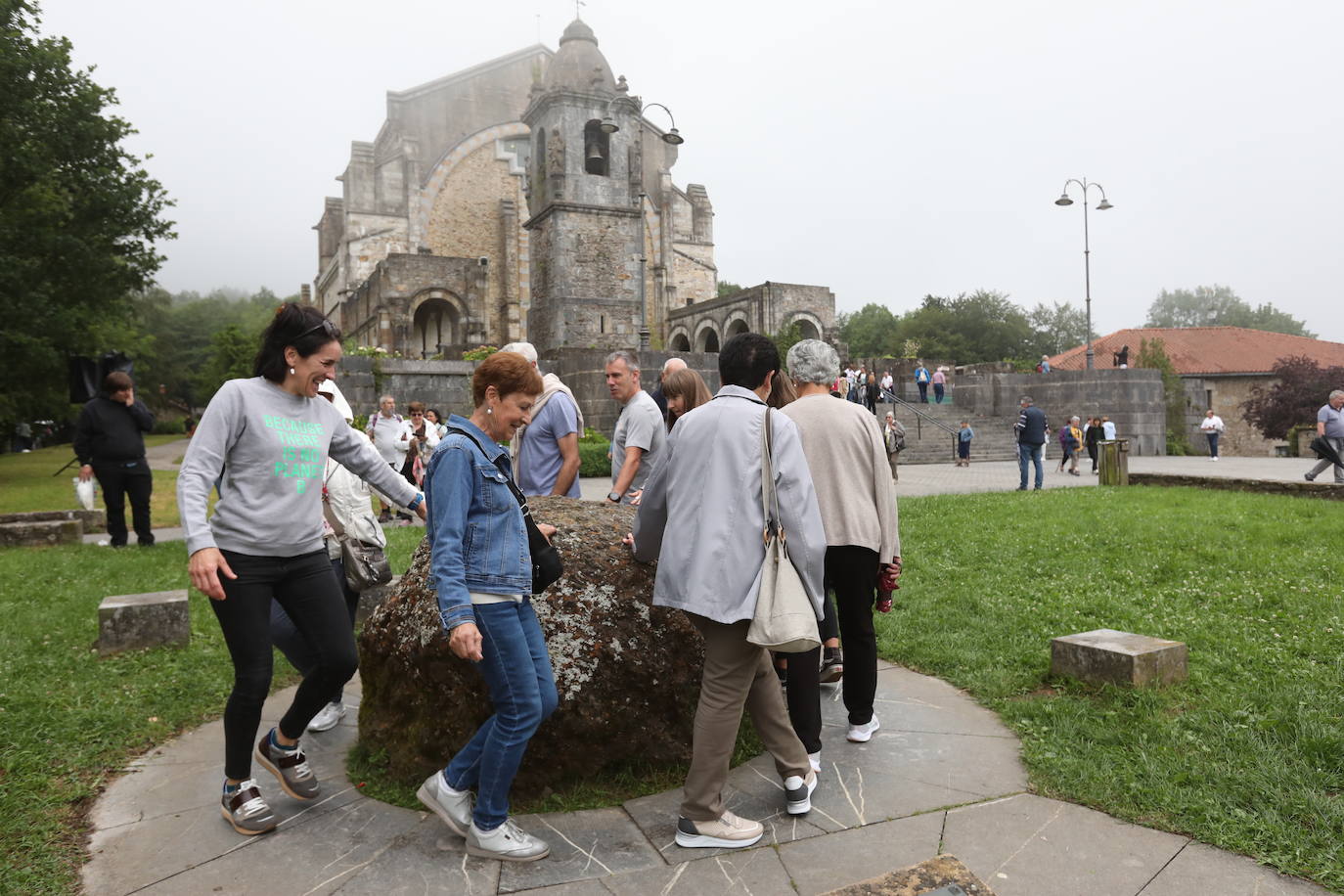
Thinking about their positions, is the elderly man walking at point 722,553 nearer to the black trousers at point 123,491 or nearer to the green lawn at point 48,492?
the black trousers at point 123,491

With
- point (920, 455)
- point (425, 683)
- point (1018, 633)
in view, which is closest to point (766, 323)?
point (920, 455)

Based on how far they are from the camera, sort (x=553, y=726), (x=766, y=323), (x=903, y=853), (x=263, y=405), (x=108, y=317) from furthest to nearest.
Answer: (x=766, y=323), (x=108, y=317), (x=553, y=726), (x=263, y=405), (x=903, y=853)

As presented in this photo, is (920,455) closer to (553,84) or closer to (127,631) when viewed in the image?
(553,84)

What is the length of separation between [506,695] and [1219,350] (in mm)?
51891

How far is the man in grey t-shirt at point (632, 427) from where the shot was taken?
5.28 m

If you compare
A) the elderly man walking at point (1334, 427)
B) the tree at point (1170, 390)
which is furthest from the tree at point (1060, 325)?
the elderly man walking at point (1334, 427)

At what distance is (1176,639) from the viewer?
17.2 ft

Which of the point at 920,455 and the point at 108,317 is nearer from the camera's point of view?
the point at 108,317

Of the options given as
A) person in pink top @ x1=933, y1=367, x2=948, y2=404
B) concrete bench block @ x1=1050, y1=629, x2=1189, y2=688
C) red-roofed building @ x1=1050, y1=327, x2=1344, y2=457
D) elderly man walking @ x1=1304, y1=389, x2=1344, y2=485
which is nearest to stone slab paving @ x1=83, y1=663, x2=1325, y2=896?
concrete bench block @ x1=1050, y1=629, x2=1189, y2=688

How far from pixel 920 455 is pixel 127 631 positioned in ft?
72.5

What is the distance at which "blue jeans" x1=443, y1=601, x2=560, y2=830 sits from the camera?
9.50 feet

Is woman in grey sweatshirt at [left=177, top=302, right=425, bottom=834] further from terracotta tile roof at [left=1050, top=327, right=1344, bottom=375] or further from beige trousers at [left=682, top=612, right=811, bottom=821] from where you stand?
terracotta tile roof at [left=1050, top=327, right=1344, bottom=375]

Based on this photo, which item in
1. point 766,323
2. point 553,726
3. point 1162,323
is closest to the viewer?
point 553,726

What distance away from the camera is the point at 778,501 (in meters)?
3.13
